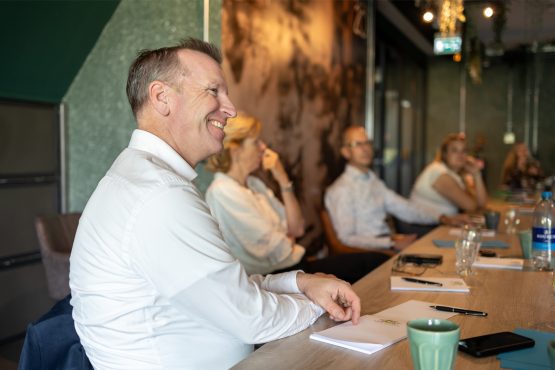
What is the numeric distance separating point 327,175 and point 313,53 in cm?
121

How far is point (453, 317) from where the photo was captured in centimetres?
150

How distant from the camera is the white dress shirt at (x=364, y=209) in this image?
415 centimetres

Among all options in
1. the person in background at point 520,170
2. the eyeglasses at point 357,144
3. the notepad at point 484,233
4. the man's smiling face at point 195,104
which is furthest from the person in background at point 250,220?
the person in background at point 520,170

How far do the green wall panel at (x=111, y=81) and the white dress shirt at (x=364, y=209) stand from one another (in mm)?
1506

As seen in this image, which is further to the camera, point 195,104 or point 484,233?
point 484,233

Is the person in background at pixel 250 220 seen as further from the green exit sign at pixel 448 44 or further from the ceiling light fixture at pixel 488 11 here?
the green exit sign at pixel 448 44

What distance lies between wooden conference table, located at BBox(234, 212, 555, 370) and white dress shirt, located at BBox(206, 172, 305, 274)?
0.90 m

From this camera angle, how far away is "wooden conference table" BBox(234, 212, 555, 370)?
118cm

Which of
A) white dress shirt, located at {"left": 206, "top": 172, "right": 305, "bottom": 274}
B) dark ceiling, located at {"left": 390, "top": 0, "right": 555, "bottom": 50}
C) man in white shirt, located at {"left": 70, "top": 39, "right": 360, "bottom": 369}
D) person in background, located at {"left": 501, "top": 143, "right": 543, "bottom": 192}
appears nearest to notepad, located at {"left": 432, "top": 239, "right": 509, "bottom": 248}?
white dress shirt, located at {"left": 206, "top": 172, "right": 305, "bottom": 274}

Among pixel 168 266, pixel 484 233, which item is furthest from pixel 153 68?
pixel 484 233

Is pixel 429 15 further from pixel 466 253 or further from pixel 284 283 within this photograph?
pixel 284 283

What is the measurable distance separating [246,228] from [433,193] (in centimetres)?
258

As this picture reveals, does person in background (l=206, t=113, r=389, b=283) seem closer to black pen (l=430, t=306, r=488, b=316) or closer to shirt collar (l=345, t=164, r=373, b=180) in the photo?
shirt collar (l=345, t=164, r=373, b=180)

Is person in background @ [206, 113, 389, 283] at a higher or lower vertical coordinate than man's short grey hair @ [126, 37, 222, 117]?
lower
